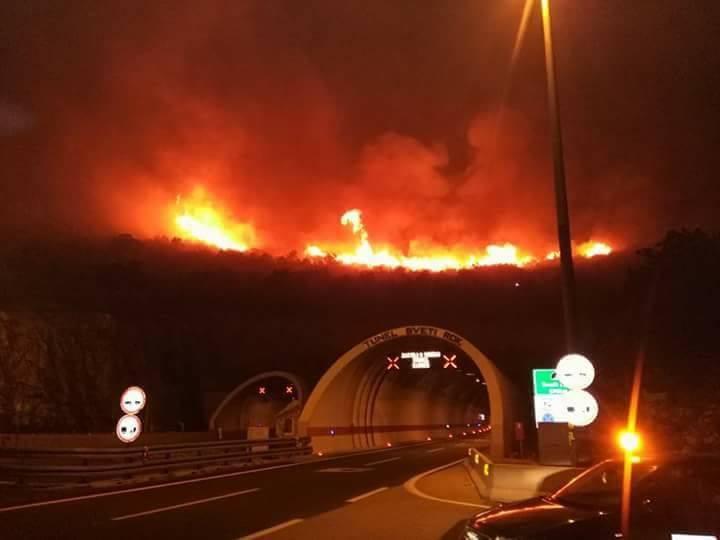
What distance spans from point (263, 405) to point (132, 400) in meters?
34.6

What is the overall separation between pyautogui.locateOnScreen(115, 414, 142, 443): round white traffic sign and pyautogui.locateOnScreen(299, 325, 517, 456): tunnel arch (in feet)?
64.5

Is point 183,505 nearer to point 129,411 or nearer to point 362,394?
point 129,411

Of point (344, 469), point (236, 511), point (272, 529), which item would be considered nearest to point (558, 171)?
point (272, 529)

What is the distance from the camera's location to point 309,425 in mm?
40375

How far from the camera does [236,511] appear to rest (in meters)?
14.1

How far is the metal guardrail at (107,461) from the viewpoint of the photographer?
65.8 feet

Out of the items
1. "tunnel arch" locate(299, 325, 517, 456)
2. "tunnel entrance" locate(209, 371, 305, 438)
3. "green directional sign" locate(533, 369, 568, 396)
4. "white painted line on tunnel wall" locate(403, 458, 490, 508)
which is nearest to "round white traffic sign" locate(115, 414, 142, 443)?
"white painted line on tunnel wall" locate(403, 458, 490, 508)

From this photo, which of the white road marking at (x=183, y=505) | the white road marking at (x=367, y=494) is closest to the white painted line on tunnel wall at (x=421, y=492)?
the white road marking at (x=367, y=494)

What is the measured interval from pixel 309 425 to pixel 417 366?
7.86 metres

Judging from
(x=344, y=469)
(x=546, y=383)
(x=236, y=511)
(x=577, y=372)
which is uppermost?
(x=577, y=372)

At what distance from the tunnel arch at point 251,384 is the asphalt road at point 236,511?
26822mm

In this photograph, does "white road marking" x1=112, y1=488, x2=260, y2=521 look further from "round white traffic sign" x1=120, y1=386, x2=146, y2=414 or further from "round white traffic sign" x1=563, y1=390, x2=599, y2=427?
"round white traffic sign" x1=563, y1=390, x2=599, y2=427

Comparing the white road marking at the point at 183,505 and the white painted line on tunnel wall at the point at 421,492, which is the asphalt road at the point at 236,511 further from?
the white painted line on tunnel wall at the point at 421,492

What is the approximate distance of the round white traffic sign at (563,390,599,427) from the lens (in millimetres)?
12805
